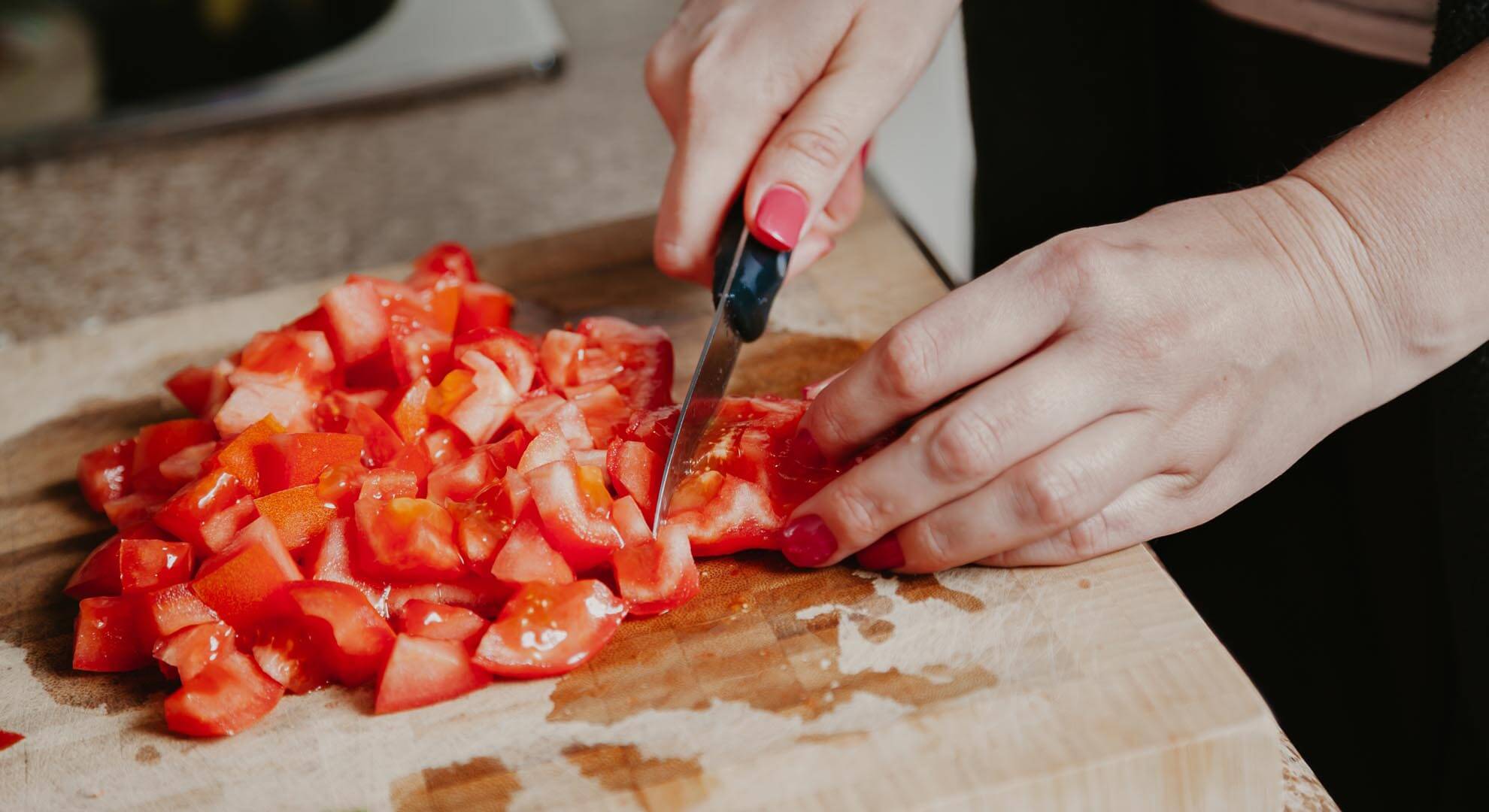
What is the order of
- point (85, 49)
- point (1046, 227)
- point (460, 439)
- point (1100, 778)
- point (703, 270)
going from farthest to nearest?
point (85, 49), point (1046, 227), point (703, 270), point (460, 439), point (1100, 778)

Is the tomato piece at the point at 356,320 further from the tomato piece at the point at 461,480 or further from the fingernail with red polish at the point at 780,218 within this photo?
the fingernail with red polish at the point at 780,218

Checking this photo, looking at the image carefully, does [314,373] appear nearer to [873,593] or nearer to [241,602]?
[241,602]

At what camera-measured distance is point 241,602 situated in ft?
4.75

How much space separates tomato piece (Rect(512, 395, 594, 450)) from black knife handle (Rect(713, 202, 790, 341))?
0.82 ft

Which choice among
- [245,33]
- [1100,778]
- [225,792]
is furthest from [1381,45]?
[245,33]

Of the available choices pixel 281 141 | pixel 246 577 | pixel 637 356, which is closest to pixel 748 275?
pixel 637 356

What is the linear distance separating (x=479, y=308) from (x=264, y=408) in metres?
0.38

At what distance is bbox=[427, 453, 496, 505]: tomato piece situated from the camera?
1581 millimetres

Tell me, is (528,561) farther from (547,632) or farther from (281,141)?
(281,141)

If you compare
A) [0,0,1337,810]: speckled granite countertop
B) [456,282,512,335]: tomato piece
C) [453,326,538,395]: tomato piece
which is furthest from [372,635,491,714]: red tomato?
[0,0,1337,810]: speckled granite countertop

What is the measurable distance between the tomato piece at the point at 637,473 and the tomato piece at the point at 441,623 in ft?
0.81

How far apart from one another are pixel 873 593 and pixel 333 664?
642 millimetres

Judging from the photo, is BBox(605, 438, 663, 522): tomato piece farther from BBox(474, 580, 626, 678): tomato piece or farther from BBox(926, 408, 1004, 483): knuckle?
BBox(926, 408, 1004, 483): knuckle

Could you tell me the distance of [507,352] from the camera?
175 cm
